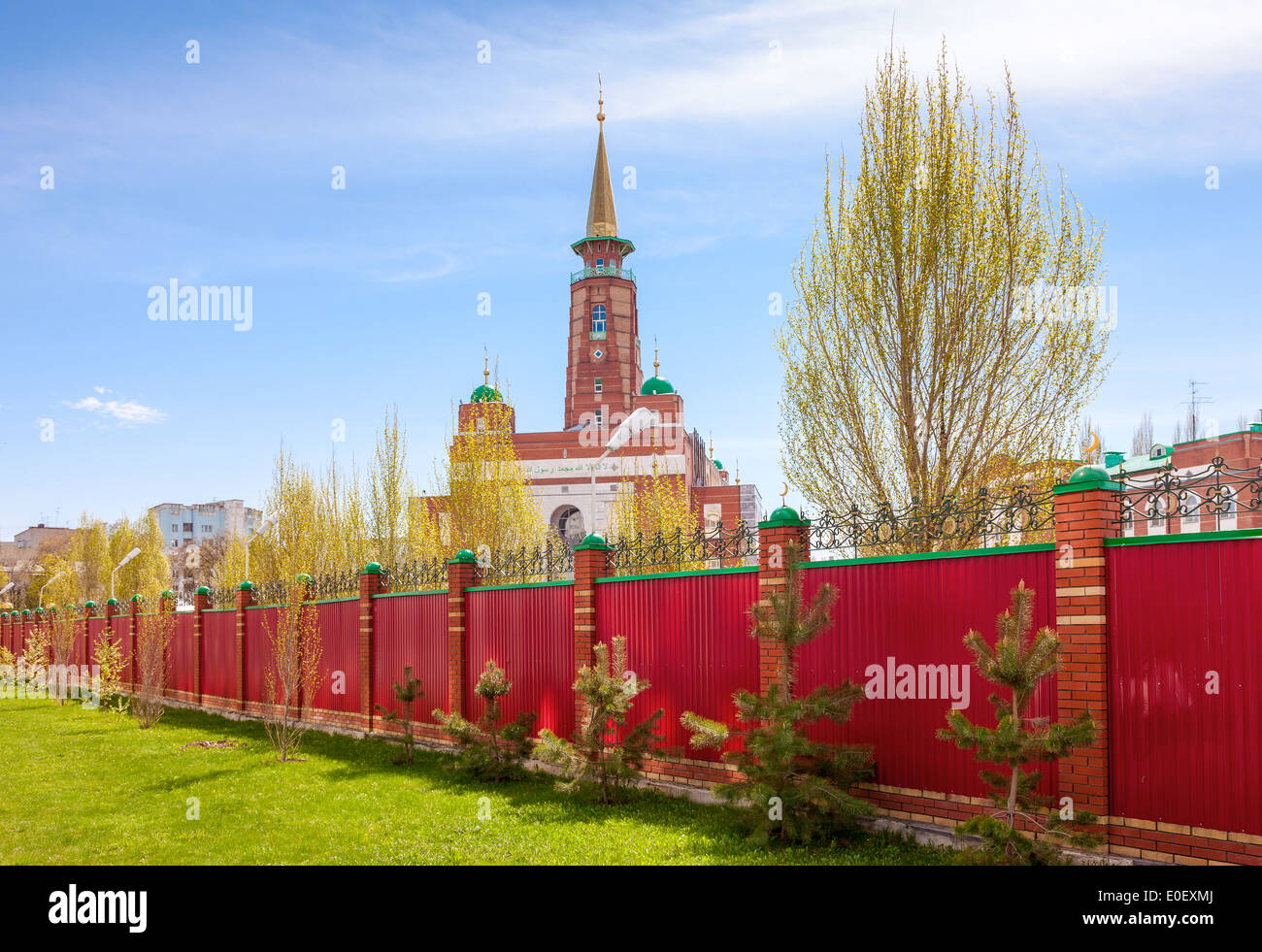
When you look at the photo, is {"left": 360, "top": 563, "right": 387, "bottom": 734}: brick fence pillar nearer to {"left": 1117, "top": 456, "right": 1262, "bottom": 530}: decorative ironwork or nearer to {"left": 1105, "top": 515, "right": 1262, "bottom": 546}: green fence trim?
{"left": 1105, "top": 515, "right": 1262, "bottom": 546}: green fence trim

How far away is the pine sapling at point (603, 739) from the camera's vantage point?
29.9 ft

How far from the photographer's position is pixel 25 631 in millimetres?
34125

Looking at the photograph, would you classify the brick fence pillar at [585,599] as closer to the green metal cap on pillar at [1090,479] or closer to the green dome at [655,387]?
the green metal cap on pillar at [1090,479]

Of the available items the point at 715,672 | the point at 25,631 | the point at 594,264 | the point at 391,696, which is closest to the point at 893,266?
the point at 715,672

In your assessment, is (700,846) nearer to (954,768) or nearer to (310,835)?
(954,768)

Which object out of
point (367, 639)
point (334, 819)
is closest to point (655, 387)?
point (367, 639)

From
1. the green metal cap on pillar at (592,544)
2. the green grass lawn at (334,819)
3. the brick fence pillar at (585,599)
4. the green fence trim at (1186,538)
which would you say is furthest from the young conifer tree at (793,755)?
the green metal cap on pillar at (592,544)

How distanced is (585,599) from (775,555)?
10.4ft

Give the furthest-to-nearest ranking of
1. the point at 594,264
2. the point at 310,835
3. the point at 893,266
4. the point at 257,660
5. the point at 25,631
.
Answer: the point at 594,264 < the point at 25,631 < the point at 257,660 < the point at 893,266 < the point at 310,835

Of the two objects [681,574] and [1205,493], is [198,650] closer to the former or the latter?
[681,574]

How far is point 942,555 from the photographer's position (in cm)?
728

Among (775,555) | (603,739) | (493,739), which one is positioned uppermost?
(775,555)

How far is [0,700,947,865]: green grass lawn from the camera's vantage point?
287 inches
